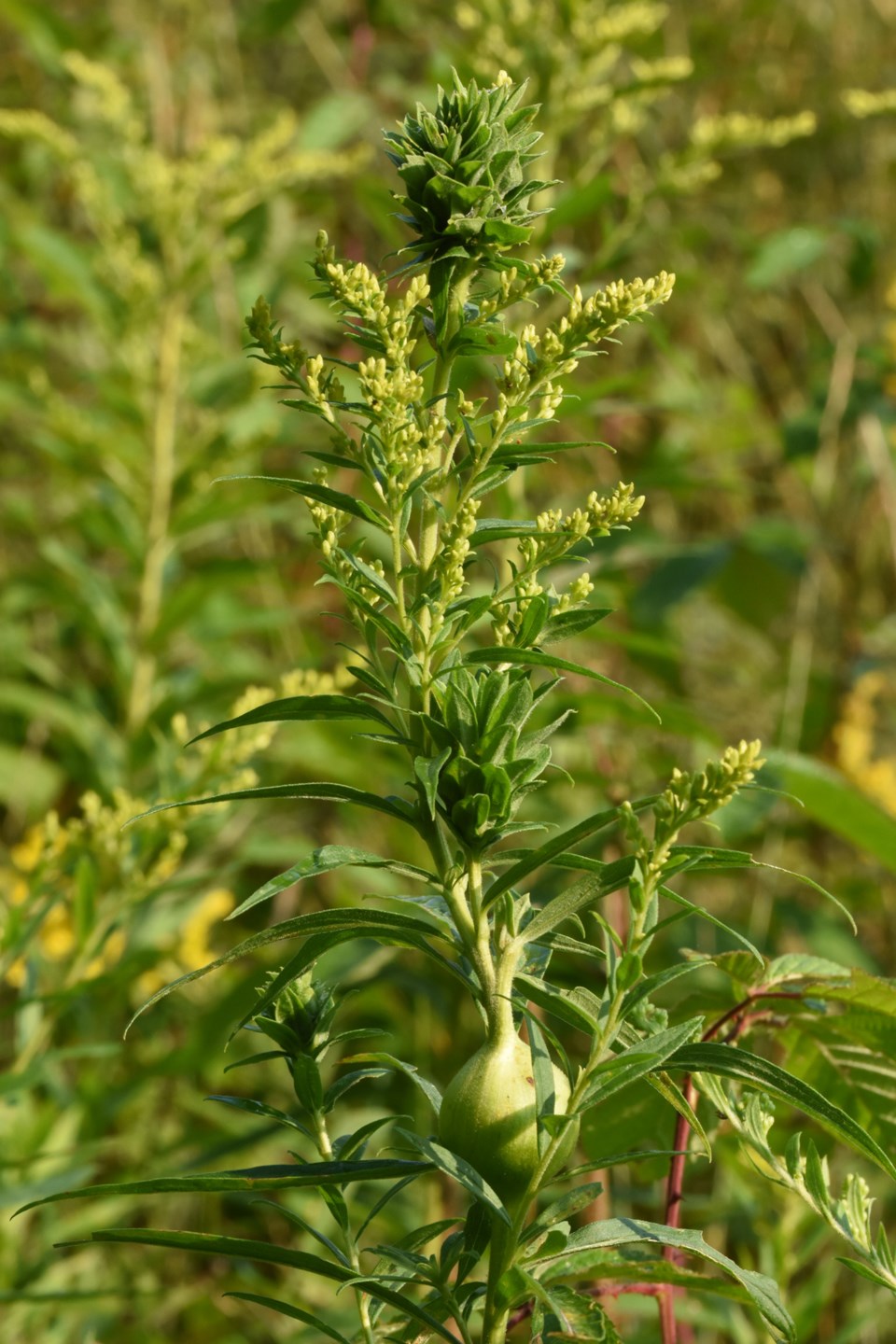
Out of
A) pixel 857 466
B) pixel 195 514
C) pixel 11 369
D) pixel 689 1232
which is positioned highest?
pixel 11 369

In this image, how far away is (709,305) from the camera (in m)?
2.95

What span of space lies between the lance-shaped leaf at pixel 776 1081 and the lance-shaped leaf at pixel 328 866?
0.12 m

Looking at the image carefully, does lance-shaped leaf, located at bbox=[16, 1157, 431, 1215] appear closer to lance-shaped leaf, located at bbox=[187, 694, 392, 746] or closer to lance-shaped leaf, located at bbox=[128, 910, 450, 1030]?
lance-shaped leaf, located at bbox=[128, 910, 450, 1030]

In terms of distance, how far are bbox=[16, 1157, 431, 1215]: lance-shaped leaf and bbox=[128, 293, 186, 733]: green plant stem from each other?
1.18 metres

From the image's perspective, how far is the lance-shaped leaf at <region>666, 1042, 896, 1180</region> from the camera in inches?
18.2

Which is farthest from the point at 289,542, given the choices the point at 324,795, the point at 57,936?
the point at 324,795

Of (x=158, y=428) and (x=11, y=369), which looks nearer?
(x=158, y=428)

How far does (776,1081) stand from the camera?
473mm

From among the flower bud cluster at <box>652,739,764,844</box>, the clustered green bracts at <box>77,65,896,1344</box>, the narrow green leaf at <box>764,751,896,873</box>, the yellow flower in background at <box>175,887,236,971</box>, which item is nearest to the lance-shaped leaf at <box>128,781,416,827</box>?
the clustered green bracts at <box>77,65,896,1344</box>

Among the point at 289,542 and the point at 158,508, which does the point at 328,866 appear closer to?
the point at 158,508

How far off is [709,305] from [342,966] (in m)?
2.03

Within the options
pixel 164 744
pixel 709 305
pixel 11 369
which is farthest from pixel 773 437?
pixel 164 744

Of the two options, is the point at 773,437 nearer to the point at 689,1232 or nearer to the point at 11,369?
the point at 11,369

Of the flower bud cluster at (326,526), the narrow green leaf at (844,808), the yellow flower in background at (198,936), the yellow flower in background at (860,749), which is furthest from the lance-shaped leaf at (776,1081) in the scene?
the yellow flower in background at (860,749)
